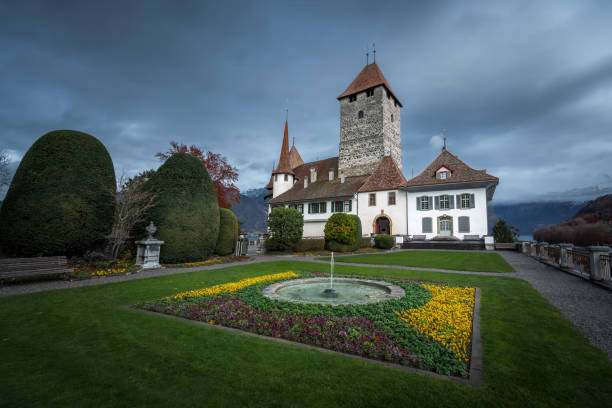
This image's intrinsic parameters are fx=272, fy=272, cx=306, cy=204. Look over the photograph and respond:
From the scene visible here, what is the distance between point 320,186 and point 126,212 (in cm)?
2739

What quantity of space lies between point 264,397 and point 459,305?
510cm

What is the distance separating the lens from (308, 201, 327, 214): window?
34625mm

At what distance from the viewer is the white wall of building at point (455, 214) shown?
2547 centimetres

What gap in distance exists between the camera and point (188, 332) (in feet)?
14.7

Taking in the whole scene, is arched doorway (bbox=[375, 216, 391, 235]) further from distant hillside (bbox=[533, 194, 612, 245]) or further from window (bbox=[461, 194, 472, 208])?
distant hillside (bbox=[533, 194, 612, 245])

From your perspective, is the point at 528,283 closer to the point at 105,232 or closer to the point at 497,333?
the point at 497,333

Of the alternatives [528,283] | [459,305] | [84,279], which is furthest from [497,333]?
[84,279]

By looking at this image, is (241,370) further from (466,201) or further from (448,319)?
(466,201)

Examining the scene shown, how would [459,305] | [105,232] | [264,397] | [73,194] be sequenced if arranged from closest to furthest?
1. [264,397]
2. [459,305]
3. [73,194]
4. [105,232]

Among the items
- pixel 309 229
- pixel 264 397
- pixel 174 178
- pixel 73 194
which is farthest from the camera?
pixel 309 229

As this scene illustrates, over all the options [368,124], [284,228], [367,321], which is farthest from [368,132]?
[367,321]

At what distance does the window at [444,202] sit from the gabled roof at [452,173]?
1544mm

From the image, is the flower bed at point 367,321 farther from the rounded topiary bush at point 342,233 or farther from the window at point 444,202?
the window at point 444,202

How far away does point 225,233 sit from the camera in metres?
17.7
